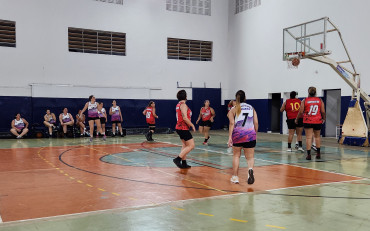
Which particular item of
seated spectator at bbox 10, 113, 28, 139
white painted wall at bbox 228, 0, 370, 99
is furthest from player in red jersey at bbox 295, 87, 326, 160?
seated spectator at bbox 10, 113, 28, 139

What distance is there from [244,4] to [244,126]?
64.2 feet

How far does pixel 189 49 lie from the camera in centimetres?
2492

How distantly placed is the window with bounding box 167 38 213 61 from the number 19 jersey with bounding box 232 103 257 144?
1785cm

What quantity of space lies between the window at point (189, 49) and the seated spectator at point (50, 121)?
8651mm

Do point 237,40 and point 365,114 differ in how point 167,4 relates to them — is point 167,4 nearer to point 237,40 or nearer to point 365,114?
point 237,40

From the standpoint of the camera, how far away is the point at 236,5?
25.3m

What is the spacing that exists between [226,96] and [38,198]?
69.9 feet

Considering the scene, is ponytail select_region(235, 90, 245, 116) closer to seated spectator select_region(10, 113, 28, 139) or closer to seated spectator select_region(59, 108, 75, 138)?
seated spectator select_region(59, 108, 75, 138)

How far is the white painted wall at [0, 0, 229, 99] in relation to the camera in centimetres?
1997

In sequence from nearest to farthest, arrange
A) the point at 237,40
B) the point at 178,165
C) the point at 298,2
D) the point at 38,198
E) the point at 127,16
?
the point at 38,198, the point at 178,165, the point at 298,2, the point at 127,16, the point at 237,40

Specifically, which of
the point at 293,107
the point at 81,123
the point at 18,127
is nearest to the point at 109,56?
the point at 81,123

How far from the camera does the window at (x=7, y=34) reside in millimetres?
19516

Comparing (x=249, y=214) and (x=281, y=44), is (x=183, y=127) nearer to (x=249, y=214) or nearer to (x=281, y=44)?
(x=249, y=214)

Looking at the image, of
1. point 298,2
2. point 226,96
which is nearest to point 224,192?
point 298,2
